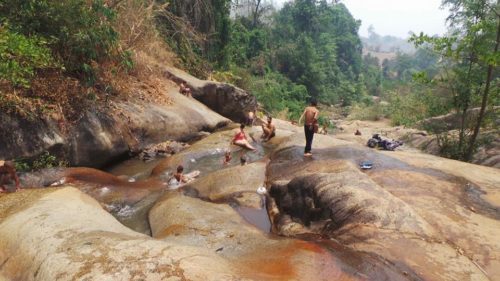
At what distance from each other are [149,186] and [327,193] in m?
5.24

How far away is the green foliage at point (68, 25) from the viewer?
10633 millimetres

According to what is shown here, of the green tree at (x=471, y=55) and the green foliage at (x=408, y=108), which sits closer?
the green tree at (x=471, y=55)

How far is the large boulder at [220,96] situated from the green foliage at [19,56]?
29.6 ft

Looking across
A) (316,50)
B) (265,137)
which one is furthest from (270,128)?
(316,50)

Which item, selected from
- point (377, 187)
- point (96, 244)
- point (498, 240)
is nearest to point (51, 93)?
point (96, 244)

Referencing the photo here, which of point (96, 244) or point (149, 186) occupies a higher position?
point (96, 244)

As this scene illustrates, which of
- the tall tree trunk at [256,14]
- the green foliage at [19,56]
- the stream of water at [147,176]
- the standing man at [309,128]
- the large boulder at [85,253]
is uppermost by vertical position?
the tall tree trunk at [256,14]

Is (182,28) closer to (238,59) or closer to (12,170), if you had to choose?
(12,170)

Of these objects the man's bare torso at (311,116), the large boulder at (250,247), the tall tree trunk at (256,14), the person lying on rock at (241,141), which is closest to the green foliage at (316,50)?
the tall tree trunk at (256,14)

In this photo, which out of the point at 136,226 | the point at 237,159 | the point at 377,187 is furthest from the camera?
the point at 237,159

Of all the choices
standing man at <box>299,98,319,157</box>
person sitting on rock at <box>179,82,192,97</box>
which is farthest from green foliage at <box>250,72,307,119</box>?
standing man at <box>299,98,319,157</box>

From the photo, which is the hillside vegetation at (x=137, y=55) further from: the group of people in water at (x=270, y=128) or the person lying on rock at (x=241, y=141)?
the person lying on rock at (x=241, y=141)

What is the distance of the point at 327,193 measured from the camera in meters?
7.75

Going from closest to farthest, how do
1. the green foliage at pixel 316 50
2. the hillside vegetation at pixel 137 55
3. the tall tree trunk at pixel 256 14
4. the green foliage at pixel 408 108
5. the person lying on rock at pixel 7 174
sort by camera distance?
the person lying on rock at pixel 7 174, the hillside vegetation at pixel 137 55, the green foliage at pixel 408 108, the tall tree trunk at pixel 256 14, the green foliage at pixel 316 50
